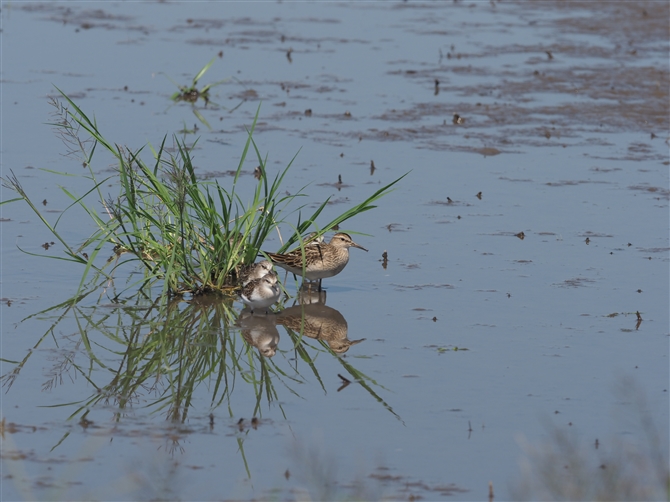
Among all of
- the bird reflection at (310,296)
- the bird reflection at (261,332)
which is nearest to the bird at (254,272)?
the bird reflection at (261,332)

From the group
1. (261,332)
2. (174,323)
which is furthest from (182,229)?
(261,332)

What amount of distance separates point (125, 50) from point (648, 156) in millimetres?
10115

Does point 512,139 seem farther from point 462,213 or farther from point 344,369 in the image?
point 344,369

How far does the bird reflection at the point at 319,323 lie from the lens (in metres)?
8.80

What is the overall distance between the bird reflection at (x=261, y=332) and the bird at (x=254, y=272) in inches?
12.4

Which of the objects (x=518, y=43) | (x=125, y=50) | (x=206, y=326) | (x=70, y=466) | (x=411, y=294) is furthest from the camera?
(x=518, y=43)

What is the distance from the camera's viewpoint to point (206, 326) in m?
8.95

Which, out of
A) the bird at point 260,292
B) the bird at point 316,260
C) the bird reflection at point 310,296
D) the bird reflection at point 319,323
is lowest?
the bird reflection at point 310,296

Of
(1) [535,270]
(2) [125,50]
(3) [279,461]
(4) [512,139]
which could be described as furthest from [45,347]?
(2) [125,50]

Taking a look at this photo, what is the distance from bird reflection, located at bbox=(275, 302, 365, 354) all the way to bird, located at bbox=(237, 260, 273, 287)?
0.46 m

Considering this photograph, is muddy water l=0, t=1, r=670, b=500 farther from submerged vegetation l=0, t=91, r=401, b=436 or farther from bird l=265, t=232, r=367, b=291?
bird l=265, t=232, r=367, b=291

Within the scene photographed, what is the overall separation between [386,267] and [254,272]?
1.89 metres

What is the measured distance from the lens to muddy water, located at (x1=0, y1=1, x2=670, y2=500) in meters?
6.73

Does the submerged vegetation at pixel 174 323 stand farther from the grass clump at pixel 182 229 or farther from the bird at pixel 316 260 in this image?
the bird at pixel 316 260
